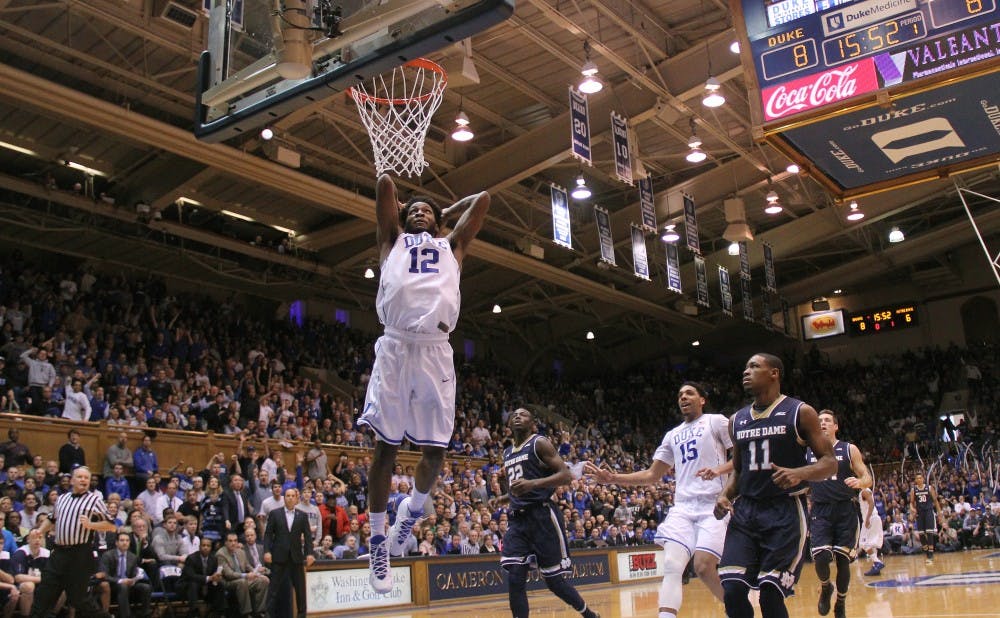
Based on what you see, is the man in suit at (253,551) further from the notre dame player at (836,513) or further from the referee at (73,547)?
the notre dame player at (836,513)

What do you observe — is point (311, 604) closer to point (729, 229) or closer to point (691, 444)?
point (691, 444)

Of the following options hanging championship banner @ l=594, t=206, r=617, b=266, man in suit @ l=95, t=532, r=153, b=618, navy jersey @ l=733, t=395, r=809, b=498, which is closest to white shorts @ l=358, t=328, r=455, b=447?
navy jersey @ l=733, t=395, r=809, b=498

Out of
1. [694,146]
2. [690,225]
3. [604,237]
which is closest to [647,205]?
[604,237]

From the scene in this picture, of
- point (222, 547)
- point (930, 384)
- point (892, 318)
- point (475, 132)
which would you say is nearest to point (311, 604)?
point (222, 547)

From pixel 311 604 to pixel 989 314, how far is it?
1332 inches

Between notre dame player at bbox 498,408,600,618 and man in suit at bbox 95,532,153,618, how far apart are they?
18.3 ft

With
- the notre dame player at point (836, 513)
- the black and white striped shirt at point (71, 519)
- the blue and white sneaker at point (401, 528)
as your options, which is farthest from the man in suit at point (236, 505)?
the blue and white sneaker at point (401, 528)

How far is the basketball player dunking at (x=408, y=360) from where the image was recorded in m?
4.92

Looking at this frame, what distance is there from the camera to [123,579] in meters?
11.5

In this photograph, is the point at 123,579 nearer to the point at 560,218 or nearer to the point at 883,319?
the point at 560,218

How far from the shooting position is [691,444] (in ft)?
25.5

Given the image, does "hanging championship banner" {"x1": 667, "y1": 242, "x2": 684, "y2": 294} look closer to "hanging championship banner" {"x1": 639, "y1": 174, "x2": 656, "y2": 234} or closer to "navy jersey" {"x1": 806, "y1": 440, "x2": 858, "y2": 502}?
"hanging championship banner" {"x1": 639, "y1": 174, "x2": 656, "y2": 234}

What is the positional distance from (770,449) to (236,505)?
977 cm

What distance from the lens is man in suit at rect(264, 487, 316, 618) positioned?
1089 cm
